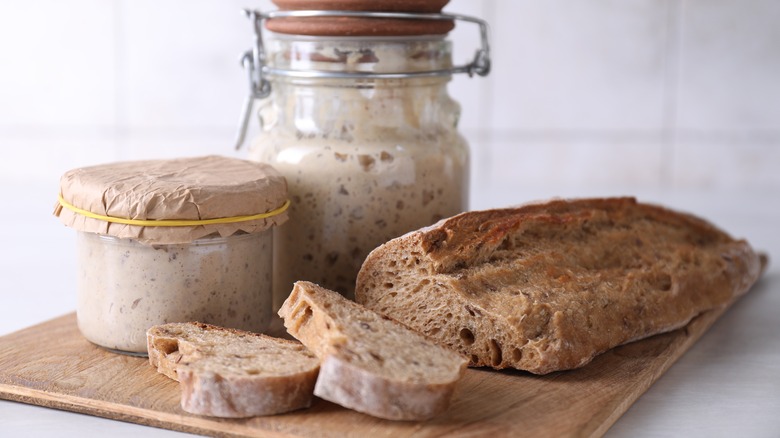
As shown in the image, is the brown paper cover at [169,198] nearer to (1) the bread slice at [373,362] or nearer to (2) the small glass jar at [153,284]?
(2) the small glass jar at [153,284]

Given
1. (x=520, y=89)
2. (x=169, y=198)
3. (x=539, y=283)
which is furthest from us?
(x=520, y=89)

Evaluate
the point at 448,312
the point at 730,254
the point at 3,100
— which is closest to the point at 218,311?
the point at 448,312

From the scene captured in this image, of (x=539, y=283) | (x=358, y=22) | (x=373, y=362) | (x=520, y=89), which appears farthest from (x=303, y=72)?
(x=520, y=89)

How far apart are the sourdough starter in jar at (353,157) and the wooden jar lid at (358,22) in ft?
0.09

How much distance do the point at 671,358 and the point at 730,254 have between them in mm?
523

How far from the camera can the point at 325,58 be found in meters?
1.91

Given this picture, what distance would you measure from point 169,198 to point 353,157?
42cm

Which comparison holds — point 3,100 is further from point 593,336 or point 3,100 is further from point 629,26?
point 593,336

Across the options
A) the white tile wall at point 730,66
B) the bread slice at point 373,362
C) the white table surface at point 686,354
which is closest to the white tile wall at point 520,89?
the white tile wall at point 730,66

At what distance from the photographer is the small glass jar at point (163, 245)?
1608 mm

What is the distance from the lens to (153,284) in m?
1.66

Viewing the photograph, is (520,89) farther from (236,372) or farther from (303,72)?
(236,372)

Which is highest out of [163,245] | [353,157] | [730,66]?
[730,66]

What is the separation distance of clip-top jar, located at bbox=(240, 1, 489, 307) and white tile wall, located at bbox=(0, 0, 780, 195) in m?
1.91
